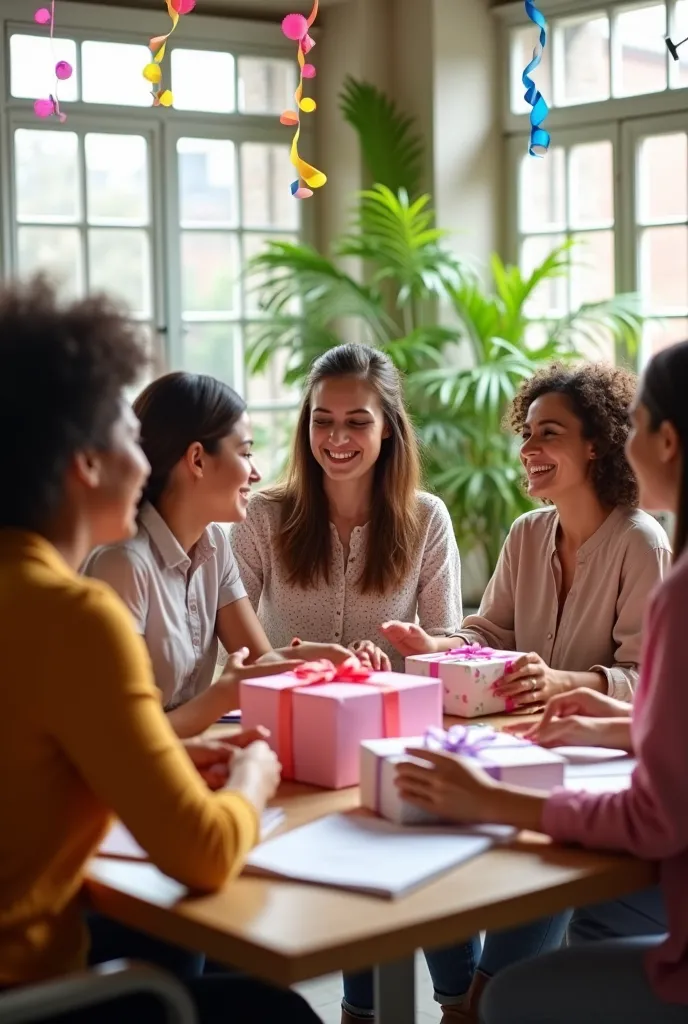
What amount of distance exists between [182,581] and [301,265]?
9.79 ft

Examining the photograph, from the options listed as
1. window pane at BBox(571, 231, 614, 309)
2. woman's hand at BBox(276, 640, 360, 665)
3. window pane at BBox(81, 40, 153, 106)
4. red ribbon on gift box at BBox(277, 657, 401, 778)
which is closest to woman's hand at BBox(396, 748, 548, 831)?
red ribbon on gift box at BBox(277, 657, 401, 778)

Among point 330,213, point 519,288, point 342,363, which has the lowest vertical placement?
point 342,363

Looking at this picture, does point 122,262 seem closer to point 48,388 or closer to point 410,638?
point 410,638

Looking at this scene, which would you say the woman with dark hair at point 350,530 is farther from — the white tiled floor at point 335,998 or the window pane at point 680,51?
the window pane at point 680,51

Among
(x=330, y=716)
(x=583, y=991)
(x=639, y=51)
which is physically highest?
(x=639, y=51)

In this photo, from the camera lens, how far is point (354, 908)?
5.00 feet

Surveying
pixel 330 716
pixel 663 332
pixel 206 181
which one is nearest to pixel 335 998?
pixel 330 716

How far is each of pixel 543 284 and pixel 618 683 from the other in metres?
3.40

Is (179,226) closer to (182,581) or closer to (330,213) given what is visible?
(330,213)

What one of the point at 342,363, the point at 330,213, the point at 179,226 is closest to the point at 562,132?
the point at 330,213

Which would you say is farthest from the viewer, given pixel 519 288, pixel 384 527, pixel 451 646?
pixel 519 288

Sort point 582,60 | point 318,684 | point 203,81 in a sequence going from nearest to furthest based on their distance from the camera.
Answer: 1. point 318,684
2. point 582,60
3. point 203,81

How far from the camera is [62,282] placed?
1.67 meters

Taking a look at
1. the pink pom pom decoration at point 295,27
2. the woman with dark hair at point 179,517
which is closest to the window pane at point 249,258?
the pink pom pom decoration at point 295,27
